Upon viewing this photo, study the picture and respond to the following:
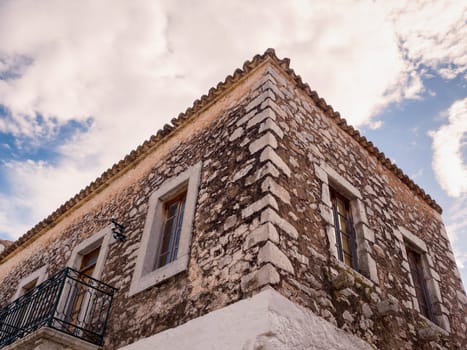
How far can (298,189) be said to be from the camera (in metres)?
5.07

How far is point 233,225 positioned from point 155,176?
103 inches

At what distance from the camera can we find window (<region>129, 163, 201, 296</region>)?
5168 millimetres

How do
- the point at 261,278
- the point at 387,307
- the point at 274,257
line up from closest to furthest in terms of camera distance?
the point at 261,278, the point at 274,257, the point at 387,307

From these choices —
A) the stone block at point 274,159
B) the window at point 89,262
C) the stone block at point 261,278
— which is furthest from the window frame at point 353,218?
the window at point 89,262

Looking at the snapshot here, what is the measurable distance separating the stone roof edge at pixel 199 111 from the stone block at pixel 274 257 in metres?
3.07

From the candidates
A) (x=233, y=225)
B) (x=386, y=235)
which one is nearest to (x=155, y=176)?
(x=233, y=225)

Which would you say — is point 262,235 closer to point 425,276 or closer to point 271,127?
point 271,127

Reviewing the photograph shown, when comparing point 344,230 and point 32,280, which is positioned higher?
point 32,280

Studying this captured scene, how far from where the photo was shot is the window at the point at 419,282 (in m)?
6.50

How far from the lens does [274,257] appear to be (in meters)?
4.09

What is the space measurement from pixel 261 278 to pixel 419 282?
4030mm

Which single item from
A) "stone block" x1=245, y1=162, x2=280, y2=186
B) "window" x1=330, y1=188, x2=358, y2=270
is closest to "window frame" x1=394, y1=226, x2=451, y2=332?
"window" x1=330, y1=188, x2=358, y2=270

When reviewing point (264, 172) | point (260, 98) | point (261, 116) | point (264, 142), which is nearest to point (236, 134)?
point (261, 116)

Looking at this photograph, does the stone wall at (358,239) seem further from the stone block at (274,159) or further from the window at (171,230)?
the window at (171,230)
